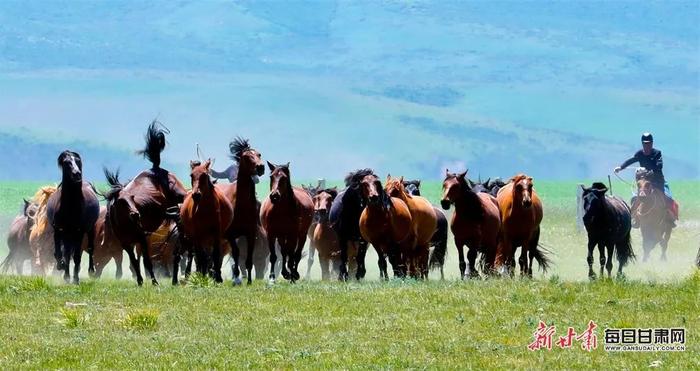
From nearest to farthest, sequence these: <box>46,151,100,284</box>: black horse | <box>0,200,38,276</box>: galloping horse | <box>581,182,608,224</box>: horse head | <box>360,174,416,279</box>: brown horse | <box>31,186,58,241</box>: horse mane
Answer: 1. <box>360,174,416,279</box>: brown horse
2. <box>46,151,100,284</box>: black horse
3. <box>581,182,608,224</box>: horse head
4. <box>31,186,58,241</box>: horse mane
5. <box>0,200,38,276</box>: galloping horse

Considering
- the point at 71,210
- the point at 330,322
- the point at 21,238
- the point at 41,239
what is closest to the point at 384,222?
the point at 71,210

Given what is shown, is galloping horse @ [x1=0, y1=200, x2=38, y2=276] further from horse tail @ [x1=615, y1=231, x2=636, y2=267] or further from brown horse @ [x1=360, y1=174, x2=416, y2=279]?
horse tail @ [x1=615, y1=231, x2=636, y2=267]

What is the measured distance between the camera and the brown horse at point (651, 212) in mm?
33531

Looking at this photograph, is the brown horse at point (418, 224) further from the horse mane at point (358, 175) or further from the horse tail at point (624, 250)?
the horse tail at point (624, 250)

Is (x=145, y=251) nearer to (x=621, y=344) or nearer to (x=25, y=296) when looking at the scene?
(x=25, y=296)

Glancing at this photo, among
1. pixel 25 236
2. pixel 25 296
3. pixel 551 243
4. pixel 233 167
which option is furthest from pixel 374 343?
pixel 551 243

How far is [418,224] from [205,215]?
13.2 feet

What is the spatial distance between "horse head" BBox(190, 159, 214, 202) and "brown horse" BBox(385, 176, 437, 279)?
11.1 ft

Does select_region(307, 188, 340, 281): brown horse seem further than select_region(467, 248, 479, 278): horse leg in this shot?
Yes

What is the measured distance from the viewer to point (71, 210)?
24.4 metres

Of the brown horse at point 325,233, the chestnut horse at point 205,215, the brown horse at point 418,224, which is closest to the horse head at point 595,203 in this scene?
the brown horse at point 418,224

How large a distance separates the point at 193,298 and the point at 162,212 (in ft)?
19.8

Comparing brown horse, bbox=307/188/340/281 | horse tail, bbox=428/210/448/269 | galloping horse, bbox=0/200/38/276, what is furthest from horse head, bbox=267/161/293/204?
galloping horse, bbox=0/200/38/276

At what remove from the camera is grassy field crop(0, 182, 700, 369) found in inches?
561
